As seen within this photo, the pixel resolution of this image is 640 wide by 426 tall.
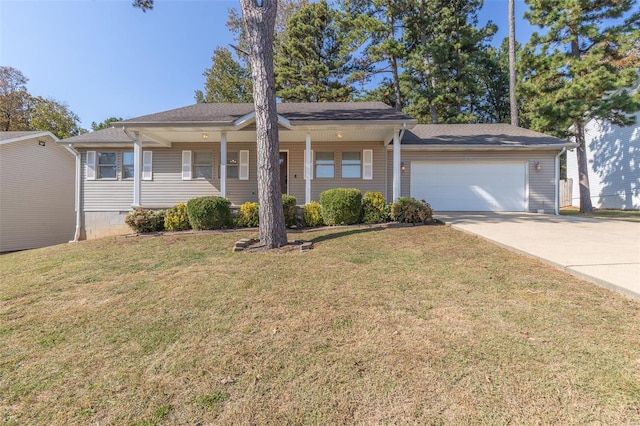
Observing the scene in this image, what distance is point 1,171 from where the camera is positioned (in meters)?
11.1

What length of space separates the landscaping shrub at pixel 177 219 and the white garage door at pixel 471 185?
25.7ft

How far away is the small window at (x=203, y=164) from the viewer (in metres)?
10.6

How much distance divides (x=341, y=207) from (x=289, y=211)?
1.37 m

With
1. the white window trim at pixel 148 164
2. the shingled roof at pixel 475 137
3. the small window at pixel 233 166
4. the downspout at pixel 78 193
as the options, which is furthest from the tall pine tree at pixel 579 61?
the downspout at pixel 78 193

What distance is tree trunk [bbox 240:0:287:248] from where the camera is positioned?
17.7 ft

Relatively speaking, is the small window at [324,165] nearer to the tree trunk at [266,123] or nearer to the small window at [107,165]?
the tree trunk at [266,123]

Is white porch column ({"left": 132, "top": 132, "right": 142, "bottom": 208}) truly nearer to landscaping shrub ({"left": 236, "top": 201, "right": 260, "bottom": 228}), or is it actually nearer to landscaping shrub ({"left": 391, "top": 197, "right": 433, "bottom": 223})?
landscaping shrub ({"left": 236, "top": 201, "right": 260, "bottom": 228})

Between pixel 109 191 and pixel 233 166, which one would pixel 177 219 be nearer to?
pixel 233 166

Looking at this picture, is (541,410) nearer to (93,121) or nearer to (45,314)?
(45,314)

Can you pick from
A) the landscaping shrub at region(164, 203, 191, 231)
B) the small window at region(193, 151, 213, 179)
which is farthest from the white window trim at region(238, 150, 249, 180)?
the landscaping shrub at region(164, 203, 191, 231)

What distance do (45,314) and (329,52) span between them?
63.5ft

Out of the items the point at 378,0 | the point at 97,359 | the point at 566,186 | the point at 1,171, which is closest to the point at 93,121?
the point at 1,171

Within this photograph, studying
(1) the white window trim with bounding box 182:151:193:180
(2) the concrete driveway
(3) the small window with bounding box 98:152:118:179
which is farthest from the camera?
(3) the small window with bounding box 98:152:118:179

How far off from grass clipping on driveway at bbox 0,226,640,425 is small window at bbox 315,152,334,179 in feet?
21.9
